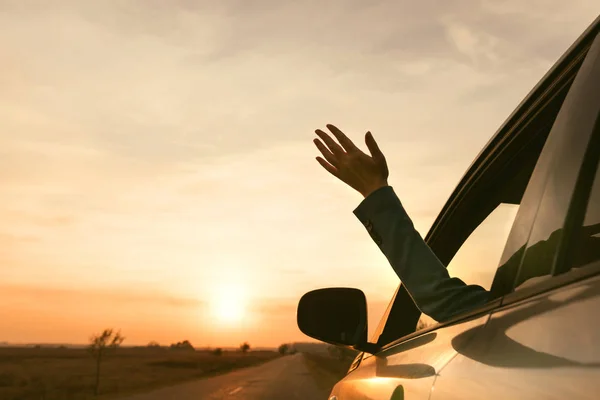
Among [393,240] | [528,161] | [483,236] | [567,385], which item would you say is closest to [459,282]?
[393,240]

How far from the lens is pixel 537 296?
139 centimetres

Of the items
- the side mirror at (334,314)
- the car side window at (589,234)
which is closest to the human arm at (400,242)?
the car side window at (589,234)

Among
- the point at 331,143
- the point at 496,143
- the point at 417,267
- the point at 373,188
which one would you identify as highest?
the point at 331,143

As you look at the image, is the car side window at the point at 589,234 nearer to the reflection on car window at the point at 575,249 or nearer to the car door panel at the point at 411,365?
the reflection on car window at the point at 575,249

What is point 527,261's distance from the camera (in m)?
1.59

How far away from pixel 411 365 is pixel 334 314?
87 cm

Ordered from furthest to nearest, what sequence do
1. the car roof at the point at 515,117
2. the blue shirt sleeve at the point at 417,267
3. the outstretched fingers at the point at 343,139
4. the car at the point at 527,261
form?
the outstretched fingers at the point at 343,139, the blue shirt sleeve at the point at 417,267, the car roof at the point at 515,117, the car at the point at 527,261

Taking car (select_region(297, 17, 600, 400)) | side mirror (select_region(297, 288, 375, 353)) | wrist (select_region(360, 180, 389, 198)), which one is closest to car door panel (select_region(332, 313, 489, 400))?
car (select_region(297, 17, 600, 400))

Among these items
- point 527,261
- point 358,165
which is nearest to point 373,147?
point 358,165

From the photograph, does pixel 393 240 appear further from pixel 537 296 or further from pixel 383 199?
pixel 537 296

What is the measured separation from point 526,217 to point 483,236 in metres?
0.72

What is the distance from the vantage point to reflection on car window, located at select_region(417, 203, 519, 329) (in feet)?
6.98

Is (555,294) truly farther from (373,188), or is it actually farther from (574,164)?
(373,188)

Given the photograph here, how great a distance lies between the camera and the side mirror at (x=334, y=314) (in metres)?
2.99
